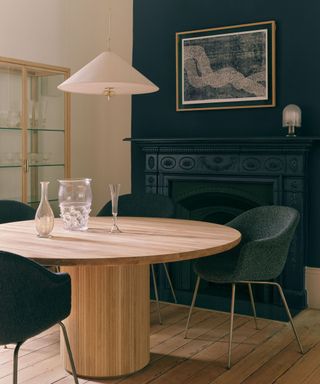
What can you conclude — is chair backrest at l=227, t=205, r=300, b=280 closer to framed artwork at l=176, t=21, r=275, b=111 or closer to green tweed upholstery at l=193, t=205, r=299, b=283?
green tweed upholstery at l=193, t=205, r=299, b=283

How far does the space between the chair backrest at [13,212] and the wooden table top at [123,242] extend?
45 centimetres

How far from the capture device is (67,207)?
3244 mm

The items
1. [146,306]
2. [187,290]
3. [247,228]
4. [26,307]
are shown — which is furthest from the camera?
[187,290]

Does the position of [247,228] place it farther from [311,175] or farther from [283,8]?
[283,8]

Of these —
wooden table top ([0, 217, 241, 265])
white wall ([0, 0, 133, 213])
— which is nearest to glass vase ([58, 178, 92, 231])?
wooden table top ([0, 217, 241, 265])

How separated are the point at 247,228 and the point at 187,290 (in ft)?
4.30

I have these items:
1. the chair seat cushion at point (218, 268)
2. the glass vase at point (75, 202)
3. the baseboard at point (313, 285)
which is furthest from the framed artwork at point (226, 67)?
the glass vase at point (75, 202)

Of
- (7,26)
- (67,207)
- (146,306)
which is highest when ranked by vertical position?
(7,26)

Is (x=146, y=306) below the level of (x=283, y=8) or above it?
below

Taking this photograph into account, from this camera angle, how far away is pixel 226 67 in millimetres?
4613

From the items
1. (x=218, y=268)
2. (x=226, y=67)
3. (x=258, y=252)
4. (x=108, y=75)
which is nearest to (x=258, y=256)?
(x=258, y=252)

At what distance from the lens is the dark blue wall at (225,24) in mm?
4328

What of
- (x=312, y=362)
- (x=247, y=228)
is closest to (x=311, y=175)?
(x=247, y=228)

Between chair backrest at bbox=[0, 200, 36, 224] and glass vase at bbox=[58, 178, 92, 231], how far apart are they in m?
0.82
